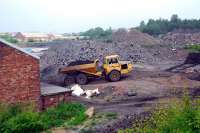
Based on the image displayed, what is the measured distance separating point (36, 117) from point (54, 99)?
9.89 ft

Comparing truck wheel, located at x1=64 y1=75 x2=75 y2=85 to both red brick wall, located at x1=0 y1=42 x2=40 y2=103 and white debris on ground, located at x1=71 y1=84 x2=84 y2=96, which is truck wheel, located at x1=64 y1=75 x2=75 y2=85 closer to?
white debris on ground, located at x1=71 y1=84 x2=84 y2=96

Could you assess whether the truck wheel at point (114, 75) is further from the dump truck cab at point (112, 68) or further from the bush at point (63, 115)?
the bush at point (63, 115)

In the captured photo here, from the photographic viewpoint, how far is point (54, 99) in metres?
17.3

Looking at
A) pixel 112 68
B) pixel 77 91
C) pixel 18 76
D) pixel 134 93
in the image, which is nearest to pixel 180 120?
pixel 18 76

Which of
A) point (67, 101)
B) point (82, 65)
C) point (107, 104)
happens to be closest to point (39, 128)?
point (67, 101)

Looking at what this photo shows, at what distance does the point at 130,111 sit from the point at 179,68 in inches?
550

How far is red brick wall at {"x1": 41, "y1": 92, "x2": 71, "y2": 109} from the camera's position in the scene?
17094 millimetres

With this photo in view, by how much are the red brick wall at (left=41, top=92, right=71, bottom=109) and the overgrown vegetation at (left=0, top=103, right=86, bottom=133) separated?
0.26 meters

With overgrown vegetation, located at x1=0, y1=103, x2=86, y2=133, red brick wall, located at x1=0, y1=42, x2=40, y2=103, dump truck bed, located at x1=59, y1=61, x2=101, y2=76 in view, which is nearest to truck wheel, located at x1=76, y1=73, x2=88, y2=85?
dump truck bed, located at x1=59, y1=61, x2=101, y2=76

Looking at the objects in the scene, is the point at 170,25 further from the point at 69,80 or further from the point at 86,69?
the point at 69,80

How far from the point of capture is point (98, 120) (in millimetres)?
15398

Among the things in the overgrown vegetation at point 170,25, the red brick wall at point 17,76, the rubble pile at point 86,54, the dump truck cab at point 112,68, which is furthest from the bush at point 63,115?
the overgrown vegetation at point 170,25

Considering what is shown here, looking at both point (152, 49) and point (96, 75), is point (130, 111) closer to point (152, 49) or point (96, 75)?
point (96, 75)

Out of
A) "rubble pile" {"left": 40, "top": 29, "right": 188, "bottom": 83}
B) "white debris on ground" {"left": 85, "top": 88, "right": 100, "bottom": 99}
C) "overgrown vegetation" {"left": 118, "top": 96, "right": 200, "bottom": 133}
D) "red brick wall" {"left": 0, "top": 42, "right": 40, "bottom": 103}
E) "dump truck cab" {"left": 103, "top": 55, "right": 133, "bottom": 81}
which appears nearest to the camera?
"overgrown vegetation" {"left": 118, "top": 96, "right": 200, "bottom": 133}
